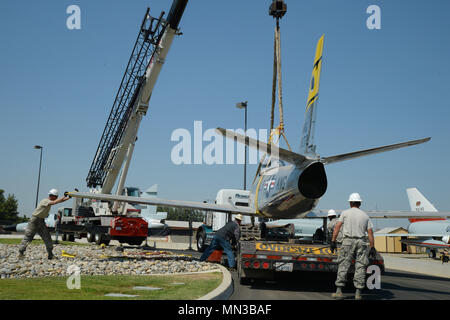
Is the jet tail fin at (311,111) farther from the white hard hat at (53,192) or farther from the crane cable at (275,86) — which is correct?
the white hard hat at (53,192)

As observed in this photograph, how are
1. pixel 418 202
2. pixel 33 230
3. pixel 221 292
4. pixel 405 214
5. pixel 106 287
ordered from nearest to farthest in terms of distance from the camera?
pixel 221 292
pixel 106 287
pixel 33 230
pixel 405 214
pixel 418 202

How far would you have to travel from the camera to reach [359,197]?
7934 mm

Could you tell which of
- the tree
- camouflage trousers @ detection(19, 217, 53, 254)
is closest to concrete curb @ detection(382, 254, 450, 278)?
camouflage trousers @ detection(19, 217, 53, 254)

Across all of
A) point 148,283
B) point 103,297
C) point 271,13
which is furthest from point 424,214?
point 103,297

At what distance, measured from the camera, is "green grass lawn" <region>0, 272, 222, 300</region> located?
598 cm

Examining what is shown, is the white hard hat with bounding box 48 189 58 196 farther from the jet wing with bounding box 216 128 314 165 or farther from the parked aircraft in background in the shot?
the parked aircraft in background

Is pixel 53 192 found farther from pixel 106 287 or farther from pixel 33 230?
pixel 106 287

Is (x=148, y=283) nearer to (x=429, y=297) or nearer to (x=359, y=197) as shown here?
(x=359, y=197)

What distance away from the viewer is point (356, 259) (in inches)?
297

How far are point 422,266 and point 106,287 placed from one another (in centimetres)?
1420

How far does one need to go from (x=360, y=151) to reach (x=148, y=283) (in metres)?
5.36

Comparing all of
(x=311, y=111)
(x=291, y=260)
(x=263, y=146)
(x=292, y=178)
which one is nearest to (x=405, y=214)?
(x=311, y=111)

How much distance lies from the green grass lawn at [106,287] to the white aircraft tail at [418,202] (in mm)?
34164
